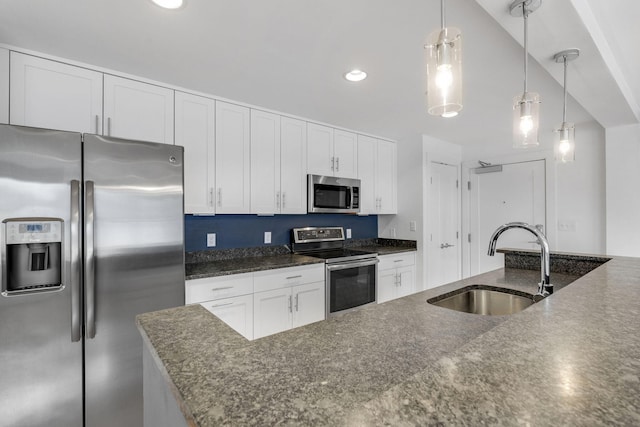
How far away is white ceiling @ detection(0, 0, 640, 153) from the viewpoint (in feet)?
4.85

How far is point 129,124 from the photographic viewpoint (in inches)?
85.7

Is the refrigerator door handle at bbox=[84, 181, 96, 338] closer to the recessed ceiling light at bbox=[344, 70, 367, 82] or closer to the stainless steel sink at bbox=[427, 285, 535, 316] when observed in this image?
the recessed ceiling light at bbox=[344, 70, 367, 82]

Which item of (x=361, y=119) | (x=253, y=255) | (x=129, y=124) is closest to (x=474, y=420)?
(x=129, y=124)

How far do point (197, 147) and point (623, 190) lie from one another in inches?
158

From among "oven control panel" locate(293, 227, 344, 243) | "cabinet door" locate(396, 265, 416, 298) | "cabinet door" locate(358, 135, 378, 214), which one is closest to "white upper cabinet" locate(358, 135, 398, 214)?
"cabinet door" locate(358, 135, 378, 214)

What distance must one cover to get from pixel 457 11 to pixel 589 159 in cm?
310

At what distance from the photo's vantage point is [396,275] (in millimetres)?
3605

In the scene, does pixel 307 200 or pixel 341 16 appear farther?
pixel 307 200

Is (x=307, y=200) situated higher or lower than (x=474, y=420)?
higher

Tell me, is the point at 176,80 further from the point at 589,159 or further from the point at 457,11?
the point at 589,159

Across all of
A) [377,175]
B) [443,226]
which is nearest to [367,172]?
[377,175]

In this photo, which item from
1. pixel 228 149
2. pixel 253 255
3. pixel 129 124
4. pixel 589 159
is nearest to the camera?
pixel 129 124

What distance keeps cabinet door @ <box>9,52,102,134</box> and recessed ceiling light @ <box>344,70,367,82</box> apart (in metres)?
1.66

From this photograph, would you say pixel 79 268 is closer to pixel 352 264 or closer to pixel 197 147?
pixel 197 147
